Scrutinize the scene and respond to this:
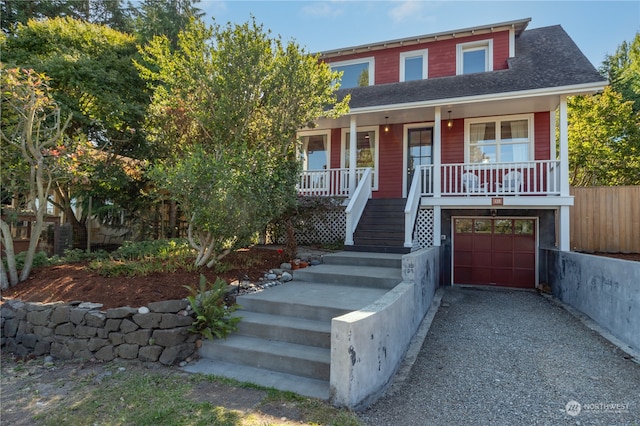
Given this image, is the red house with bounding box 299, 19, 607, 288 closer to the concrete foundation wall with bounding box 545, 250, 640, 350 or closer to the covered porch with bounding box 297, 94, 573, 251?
the covered porch with bounding box 297, 94, 573, 251

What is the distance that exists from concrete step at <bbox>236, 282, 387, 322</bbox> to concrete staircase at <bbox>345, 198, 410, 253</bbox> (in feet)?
8.31

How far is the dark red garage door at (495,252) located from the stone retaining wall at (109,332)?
7.90 m

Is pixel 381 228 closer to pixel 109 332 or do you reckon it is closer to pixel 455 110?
pixel 455 110

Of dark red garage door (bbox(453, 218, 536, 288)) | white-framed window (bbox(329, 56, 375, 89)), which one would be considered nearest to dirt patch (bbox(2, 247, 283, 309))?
dark red garage door (bbox(453, 218, 536, 288))

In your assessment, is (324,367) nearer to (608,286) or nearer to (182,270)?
(182,270)

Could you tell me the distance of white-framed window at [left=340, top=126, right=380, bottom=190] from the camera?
36.6 feet

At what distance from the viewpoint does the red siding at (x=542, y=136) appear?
369 inches

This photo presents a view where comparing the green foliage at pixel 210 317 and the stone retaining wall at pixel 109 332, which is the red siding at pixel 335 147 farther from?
the stone retaining wall at pixel 109 332

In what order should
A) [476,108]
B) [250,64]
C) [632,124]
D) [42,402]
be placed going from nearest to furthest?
[42,402] → [250,64] → [476,108] → [632,124]

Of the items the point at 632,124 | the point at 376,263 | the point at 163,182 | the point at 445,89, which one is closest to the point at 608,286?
the point at 376,263

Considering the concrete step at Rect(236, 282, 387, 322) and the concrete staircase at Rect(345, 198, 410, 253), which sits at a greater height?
the concrete staircase at Rect(345, 198, 410, 253)

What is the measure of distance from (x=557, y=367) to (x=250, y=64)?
641cm

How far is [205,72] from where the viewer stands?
592 centimetres

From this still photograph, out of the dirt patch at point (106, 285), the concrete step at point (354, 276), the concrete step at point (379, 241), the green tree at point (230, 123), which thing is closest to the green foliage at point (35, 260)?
the dirt patch at point (106, 285)
